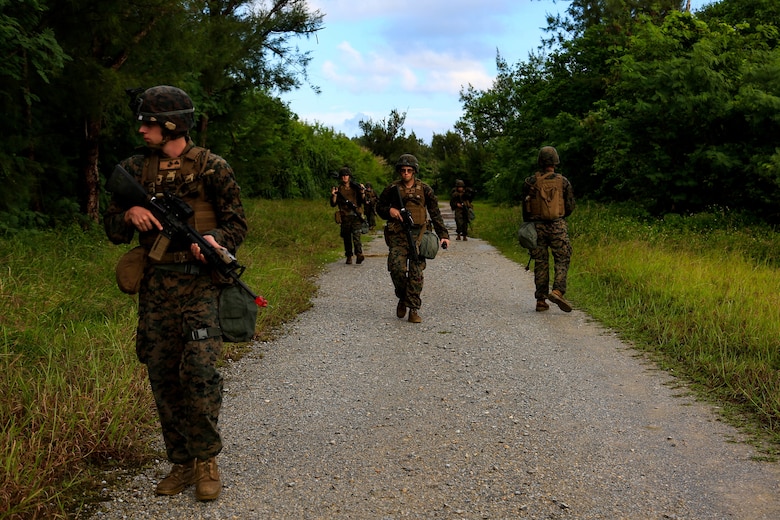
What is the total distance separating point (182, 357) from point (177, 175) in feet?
2.99

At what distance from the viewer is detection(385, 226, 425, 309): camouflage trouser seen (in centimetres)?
881

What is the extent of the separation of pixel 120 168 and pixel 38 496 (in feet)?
5.24

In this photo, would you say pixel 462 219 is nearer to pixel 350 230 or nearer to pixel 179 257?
pixel 350 230

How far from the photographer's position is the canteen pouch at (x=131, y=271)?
12.3 ft

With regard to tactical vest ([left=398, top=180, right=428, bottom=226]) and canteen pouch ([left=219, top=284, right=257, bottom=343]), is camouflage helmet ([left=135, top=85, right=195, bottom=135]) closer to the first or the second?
canteen pouch ([left=219, top=284, right=257, bottom=343])

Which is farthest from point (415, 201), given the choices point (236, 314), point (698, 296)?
point (236, 314)

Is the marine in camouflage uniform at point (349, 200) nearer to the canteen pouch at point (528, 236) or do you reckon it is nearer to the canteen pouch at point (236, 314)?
the canteen pouch at point (528, 236)

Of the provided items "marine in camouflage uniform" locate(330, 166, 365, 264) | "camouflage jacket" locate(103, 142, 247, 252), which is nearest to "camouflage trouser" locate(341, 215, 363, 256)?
"marine in camouflage uniform" locate(330, 166, 365, 264)

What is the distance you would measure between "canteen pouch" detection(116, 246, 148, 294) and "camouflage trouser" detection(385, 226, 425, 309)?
5.19 meters

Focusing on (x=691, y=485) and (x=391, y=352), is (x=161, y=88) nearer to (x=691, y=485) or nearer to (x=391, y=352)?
(x=691, y=485)

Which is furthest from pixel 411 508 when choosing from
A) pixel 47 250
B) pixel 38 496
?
pixel 47 250

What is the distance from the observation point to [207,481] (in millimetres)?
3758

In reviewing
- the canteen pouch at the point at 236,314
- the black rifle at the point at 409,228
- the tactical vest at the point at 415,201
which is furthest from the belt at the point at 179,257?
the tactical vest at the point at 415,201

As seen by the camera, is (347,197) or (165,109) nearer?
(165,109)
